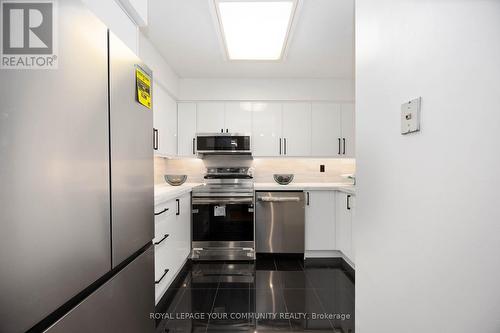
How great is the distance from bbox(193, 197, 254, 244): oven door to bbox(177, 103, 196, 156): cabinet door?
2.65 ft

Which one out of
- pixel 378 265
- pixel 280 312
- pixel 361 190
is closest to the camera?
pixel 378 265

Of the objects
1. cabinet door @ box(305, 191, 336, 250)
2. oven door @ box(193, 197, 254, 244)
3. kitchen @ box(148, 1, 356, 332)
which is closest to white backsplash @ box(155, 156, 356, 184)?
kitchen @ box(148, 1, 356, 332)

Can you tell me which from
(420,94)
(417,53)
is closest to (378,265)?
(420,94)

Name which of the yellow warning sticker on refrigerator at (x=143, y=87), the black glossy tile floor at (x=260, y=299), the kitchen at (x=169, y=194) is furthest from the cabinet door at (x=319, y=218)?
the yellow warning sticker on refrigerator at (x=143, y=87)

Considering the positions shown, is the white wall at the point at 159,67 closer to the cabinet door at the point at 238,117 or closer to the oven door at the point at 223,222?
the cabinet door at the point at 238,117

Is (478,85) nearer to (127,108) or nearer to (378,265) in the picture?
(378,265)

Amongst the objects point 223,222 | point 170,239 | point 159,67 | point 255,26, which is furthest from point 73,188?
point 223,222

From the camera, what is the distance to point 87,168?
61 centimetres

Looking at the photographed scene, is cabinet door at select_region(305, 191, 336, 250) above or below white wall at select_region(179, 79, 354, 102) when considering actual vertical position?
below

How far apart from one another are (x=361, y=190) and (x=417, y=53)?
0.63m

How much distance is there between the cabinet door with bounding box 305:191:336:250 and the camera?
312 centimetres

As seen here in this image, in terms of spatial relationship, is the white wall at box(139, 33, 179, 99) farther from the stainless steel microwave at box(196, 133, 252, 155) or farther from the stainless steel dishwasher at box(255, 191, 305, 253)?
the stainless steel dishwasher at box(255, 191, 305, 253)

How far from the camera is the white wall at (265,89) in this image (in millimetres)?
3439

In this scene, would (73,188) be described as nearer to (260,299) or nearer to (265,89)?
(260,299)
